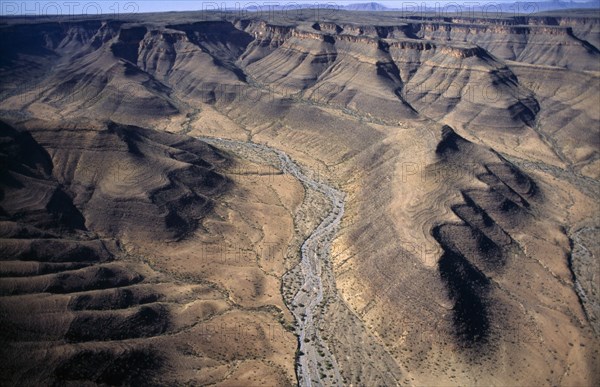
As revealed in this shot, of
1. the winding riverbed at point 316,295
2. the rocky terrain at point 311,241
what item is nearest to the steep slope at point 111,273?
the rocky terrain at point 311,241

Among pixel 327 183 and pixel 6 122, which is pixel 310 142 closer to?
pixel 327 183

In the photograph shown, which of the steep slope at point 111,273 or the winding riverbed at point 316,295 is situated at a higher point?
the steep slope at point 111,273

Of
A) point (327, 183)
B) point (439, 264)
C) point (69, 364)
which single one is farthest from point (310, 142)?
point (69, 364)

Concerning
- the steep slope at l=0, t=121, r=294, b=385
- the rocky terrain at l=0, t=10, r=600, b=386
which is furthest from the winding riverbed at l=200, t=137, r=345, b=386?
the steep slope at l=0, t=121, r=294, b=385

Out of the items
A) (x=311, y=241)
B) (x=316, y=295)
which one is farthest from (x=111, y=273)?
(x=311, y=241)

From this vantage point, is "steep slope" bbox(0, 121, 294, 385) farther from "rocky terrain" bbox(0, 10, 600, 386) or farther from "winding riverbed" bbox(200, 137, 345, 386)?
"winding riverbed" bbox(200, 137, 345, 386)

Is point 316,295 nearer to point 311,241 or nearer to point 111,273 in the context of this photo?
point 311,241

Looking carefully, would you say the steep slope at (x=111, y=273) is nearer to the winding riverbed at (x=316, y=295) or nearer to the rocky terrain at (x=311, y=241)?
the rocky terrain at (x=311, y=241)
